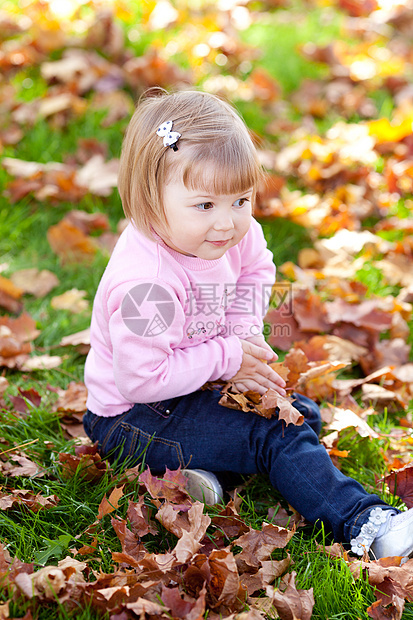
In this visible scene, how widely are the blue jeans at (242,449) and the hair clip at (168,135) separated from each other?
0.79m

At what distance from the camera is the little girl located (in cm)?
182

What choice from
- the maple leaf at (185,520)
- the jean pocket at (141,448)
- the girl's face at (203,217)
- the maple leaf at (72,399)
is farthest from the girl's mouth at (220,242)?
the maple leaf at (72,399)

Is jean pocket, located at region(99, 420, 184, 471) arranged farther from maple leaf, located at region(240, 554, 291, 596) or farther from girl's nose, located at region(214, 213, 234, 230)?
girl's nose, located at region(214, 213, 234, 230)

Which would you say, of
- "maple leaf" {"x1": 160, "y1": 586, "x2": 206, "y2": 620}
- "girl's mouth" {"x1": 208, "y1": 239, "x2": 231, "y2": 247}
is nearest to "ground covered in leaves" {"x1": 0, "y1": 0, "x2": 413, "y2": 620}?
"maple leaf" {"x1": 160, "y1": 586, "x2": 206, "y2": 620}

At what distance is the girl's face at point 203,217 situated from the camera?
1820 mm

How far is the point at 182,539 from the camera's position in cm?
172

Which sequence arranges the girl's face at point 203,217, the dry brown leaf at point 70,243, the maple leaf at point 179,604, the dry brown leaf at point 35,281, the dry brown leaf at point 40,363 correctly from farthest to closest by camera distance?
the dry brown leaf at point 70,243 → the dry brown leaf at point 35,281 → the dry brown leaf at point 40,363 → the girl's face at point 203,217 → the maple leaf at point 179,604

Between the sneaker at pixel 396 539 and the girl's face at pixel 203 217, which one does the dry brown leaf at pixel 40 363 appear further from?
the sneaker at pixel 396 539

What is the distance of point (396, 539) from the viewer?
1814 mm

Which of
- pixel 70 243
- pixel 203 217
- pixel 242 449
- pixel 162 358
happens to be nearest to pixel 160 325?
pixel 162 358

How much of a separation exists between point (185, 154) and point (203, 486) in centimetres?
97

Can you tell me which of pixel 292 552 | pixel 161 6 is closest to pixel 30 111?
pixel 161 6

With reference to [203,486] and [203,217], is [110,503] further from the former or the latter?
[203,217]

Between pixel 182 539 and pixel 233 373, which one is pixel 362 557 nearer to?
pixel 182 539
